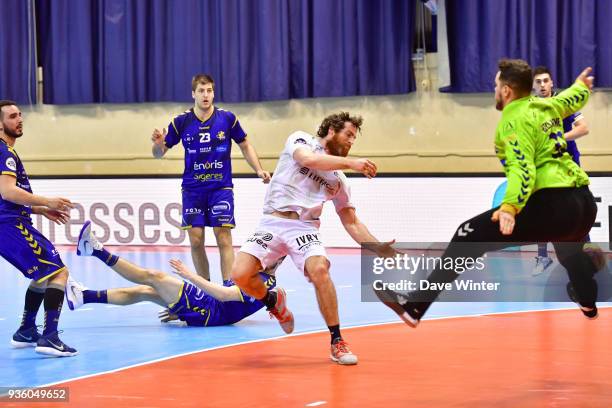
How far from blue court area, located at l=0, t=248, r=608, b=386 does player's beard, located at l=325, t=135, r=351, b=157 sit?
1.37 metres

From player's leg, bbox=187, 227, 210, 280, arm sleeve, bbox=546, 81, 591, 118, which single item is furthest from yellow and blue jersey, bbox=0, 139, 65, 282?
arm sleeve, bbox=546, 81, 591, 118

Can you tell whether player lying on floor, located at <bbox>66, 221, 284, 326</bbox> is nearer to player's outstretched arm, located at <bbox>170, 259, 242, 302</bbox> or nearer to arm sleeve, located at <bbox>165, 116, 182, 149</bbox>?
player's outstretched arm, located at <bbox>170, 259, 242, 302</bbox>

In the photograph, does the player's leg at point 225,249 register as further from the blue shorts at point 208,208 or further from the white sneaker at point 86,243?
the white sneaker at point 86,243

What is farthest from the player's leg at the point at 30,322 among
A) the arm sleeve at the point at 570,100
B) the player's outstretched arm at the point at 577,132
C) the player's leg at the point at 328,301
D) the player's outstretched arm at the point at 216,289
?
the player's outstretched arm at the point at 577,132

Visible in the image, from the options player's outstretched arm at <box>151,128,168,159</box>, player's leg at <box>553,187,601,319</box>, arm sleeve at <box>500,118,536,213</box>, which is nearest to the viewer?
arm sleeve at <box>500,118,536,213</box>

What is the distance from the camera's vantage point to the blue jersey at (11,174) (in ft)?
22.8

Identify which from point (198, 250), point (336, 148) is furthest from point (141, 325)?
point (336, 148)

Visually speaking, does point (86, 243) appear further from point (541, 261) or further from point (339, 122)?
point (541, 261)

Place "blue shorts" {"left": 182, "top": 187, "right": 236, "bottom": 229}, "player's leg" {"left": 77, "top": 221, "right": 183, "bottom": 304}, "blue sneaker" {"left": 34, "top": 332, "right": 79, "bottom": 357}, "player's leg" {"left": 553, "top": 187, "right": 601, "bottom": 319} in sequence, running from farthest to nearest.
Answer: "blue shorts" {"left": 182, "top": 187, "right": 236, "bottom": 229} < "player's leg" {"left": 77, "top": 221, "right": 183, "bottom": 304} < "blue sneaker" {"left": 34, "top": 332, "right": 79, "bottom": 357} < "player's leg" {"left": 553, "top": 187, "right": 601, "bottom": 319}

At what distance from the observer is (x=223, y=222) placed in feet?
30.3

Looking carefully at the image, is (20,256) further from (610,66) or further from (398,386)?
(610,66)

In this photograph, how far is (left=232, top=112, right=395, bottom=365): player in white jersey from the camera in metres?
6.74

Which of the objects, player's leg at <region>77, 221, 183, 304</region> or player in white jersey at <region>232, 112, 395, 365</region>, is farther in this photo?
player's leg at <region>77, 221, 183, 304</region>

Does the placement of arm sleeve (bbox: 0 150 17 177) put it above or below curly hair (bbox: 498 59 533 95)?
below
